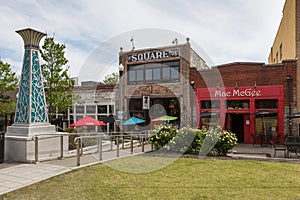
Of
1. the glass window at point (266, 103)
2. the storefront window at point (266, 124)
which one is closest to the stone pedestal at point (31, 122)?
the storefront window at point (266, 124)

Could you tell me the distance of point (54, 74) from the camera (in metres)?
14.4

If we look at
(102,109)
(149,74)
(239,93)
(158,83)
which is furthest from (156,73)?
(239,93)

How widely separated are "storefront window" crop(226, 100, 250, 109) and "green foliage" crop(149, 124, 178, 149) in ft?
24.3

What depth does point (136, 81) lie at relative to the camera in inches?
789

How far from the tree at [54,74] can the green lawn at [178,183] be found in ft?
27.0

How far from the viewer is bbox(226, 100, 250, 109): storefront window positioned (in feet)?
52.7

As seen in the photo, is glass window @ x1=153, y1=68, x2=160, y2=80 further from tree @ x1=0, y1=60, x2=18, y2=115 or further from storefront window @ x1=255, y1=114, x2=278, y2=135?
tree @ x1=0, y1=60, x2=18, y2=115

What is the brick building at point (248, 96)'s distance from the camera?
1490 cm

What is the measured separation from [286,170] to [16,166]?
7.56 meters

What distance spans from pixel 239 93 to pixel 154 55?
690 centimetres

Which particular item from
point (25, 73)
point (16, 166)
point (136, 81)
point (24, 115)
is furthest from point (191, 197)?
point (136, 81)

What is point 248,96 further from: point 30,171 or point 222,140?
point 30,171

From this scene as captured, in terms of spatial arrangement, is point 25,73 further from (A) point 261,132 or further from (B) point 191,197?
(A) point 261,132

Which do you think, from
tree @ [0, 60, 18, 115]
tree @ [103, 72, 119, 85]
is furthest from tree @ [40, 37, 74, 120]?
tree @ [103, 72, 119, 85]
